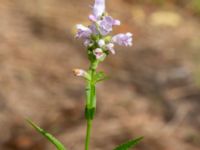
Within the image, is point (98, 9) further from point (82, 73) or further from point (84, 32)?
point (82, 73)

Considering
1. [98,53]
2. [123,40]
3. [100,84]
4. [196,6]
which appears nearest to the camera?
[98,53]

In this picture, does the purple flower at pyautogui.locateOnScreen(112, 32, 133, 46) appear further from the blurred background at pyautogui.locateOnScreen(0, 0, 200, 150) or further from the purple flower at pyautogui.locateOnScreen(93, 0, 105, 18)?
the blurred background at pyautogui.locateOnScreen(0, 0, 200, 150)

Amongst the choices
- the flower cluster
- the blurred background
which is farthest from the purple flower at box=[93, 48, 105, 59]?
the blurred background

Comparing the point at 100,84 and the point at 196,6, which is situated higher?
the point at 196,6

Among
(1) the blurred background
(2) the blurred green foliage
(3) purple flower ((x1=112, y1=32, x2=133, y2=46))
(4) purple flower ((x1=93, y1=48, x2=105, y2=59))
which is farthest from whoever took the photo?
(2) the blurred green foliage

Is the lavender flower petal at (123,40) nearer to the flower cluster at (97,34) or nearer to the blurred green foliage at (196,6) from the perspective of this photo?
the flower cluster at (97,34)

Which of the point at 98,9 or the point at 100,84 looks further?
the point at 100,84

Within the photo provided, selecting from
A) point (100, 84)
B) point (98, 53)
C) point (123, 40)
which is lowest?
point (98, 53)

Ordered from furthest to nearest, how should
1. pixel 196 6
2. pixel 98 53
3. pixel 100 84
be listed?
pixel 196 6 < pixel 100 84 < pixel 98 53

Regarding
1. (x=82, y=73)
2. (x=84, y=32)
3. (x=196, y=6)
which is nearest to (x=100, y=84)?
(x=196, y=6)

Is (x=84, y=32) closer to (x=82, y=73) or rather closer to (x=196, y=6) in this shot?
(x=82, y=73)
